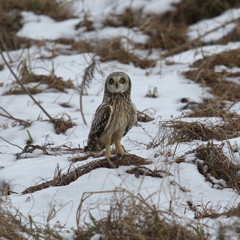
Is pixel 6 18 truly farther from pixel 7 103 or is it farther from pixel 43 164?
pixel 43 164

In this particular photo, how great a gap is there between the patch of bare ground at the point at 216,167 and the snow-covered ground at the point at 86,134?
0.07 meters

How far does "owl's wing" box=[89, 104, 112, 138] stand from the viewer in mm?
4355

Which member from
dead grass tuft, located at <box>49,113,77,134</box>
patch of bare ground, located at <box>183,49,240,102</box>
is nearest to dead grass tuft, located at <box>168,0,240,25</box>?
patch of bare ground, located at <box>183,49,240,102</box>

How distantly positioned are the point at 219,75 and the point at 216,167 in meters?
3.44

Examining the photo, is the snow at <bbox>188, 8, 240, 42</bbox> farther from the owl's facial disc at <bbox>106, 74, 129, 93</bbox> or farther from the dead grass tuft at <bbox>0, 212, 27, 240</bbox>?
the dead grass tuft at <bbox>0, 212, 27, 240</bbox>

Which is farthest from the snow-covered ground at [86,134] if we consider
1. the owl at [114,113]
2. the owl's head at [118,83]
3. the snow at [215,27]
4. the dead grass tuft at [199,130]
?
the owl's head at [118,83]

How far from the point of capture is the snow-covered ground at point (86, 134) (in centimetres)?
381

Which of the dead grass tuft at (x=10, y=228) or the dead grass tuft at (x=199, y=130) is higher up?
the dead grass tuft at (x=199, y=130)

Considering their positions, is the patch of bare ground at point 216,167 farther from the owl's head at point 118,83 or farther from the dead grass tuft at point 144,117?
the dead grass tuft at point 144,117

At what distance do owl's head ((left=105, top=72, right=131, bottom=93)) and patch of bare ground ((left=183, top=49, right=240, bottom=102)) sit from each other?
2449 mm

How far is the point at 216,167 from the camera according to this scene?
426 centimetres

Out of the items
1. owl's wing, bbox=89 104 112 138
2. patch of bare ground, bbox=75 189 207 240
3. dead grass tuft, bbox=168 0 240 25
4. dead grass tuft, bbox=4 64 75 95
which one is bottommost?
patch of bare ground, bbox=75 189 207 240

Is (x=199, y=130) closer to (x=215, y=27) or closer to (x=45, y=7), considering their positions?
(x=215, y=27)

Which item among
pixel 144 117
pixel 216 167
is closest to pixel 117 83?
pixel 216 167
